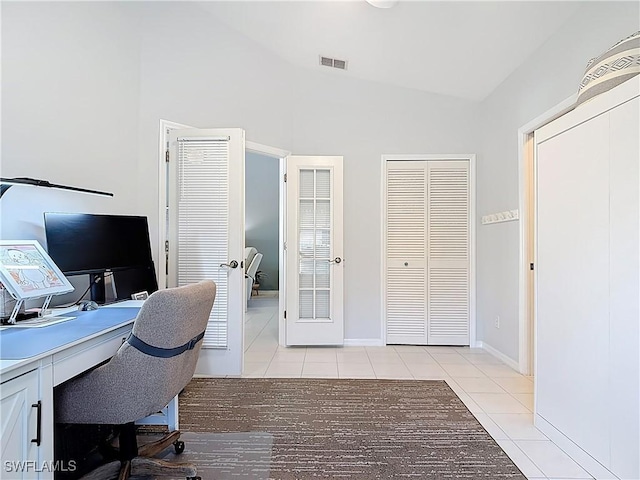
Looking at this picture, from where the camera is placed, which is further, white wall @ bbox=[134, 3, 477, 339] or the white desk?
white wall @ bbox=[134, 3, 477, 339]

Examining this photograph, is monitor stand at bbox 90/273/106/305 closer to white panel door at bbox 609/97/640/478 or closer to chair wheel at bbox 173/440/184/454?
chair wheel at bbox 173/440/184/454

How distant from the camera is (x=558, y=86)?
262 cm

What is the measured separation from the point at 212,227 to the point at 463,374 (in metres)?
2.48

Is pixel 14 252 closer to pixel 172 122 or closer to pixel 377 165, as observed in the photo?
pixel 172 122

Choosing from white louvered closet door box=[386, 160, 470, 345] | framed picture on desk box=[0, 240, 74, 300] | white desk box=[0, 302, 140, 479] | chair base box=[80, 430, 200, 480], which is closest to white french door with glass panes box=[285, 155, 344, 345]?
white louvered closet door box=[386, 160, 470, 345]

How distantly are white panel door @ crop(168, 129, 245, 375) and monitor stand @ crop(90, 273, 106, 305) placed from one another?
83cm

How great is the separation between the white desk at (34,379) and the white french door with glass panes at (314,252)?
2494mm

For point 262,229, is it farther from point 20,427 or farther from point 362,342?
point 20,427

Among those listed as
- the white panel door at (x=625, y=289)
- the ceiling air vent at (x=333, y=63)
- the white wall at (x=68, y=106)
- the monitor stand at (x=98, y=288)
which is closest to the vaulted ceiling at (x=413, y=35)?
the ceiling air vent at (x=333, y=63)

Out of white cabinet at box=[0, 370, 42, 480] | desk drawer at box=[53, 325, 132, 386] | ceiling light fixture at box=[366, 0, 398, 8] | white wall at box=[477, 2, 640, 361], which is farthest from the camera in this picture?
ceiling light fixture at box=[366, 0, 398, 8]

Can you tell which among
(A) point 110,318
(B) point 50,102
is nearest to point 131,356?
(A) point 110,318

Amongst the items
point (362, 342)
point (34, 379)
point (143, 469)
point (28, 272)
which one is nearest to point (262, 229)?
point (362, 342)

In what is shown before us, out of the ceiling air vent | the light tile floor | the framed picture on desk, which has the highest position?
the ceiling air vent

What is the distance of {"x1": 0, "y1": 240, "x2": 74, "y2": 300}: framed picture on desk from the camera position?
1.51 meters
